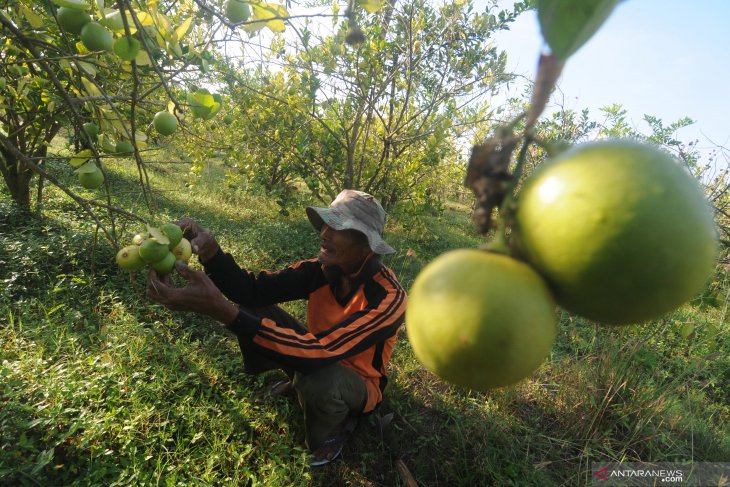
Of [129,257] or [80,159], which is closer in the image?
[129,257]

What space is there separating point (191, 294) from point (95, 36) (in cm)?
101

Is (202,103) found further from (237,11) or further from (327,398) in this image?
(327,398)

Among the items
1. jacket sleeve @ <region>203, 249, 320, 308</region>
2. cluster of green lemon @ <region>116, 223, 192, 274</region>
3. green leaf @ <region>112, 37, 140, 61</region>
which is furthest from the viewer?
jacket sleeve @ <region>203, 249, 320, 308</region>

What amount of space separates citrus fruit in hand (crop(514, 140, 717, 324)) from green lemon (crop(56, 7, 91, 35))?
157 centimetres

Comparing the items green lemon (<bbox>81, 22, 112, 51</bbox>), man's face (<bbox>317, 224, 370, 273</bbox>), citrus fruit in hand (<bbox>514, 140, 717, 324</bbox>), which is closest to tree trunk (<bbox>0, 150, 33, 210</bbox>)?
man's face (<bbox>317, 224, 370, 273</bbox>)

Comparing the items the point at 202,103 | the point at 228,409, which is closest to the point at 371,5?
the point at 202,103

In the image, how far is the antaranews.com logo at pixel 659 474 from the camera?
7.81 ft

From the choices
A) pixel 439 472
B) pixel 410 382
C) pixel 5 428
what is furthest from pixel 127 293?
pixel 439 472

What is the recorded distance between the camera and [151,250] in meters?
1.50

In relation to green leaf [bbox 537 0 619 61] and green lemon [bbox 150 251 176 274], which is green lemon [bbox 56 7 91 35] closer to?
green lemon [bbox 150 251 176 274]

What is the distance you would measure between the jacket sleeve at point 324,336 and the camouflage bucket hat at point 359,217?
11.5 inches

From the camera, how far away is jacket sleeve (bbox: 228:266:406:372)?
1.93m

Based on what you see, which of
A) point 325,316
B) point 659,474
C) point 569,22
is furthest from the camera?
point 325,316

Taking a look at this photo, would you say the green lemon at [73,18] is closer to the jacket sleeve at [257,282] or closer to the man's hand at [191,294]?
the man's hand at [191,294]
